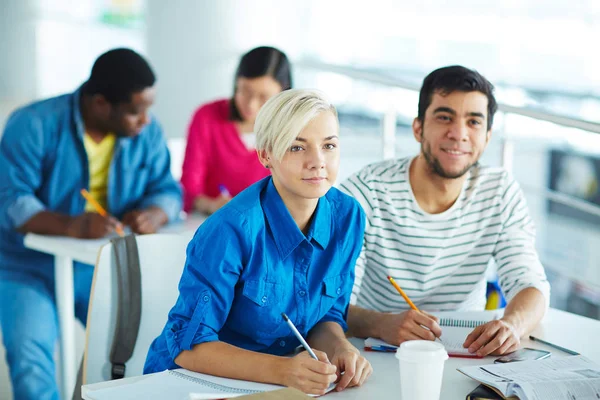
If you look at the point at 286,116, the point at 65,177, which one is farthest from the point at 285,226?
the point at 65,177

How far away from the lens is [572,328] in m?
1.45

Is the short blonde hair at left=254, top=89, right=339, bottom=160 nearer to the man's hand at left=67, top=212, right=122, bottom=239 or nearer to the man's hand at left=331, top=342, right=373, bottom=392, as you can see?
the man's hand at left=331, top=342, right=373, bottom=392

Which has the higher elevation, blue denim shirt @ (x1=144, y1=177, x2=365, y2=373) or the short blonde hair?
the short blonde hair

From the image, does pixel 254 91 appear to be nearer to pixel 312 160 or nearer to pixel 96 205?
pixel 96 205

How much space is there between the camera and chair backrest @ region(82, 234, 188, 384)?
1550 millimetres

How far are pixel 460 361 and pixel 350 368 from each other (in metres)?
0.23

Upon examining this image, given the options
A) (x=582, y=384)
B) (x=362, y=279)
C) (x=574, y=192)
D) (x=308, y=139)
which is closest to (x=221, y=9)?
(x=362, y=279)

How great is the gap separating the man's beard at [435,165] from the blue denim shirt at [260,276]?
0.36 meters

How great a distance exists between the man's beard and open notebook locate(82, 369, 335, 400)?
2.24ft

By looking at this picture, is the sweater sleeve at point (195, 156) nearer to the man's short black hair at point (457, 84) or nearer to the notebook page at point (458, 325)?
the man's short black hair at point (457, 84)

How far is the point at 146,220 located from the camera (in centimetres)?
228

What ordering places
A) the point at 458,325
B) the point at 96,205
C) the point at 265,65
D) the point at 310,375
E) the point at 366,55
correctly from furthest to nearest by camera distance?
the point at 366,55 < the point at 265,65 < the point at 96,205 < the point at 458,325 < the point at 310,375

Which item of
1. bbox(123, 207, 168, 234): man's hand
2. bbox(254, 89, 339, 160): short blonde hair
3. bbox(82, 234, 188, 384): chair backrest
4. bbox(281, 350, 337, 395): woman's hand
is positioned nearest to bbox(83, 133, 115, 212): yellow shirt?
bbox(123, 207, 168, 234): man's hand

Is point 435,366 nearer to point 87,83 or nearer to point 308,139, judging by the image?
point 308,139
